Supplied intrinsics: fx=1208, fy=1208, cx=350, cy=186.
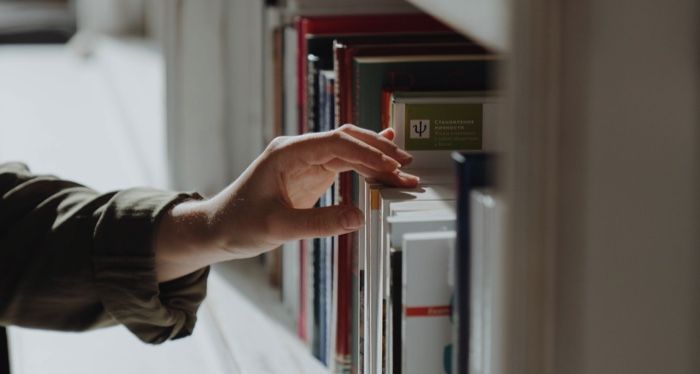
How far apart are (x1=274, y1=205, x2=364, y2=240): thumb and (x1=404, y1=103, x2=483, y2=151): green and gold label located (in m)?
0.07

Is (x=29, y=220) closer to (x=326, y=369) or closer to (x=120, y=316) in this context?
(x=120, y=316)

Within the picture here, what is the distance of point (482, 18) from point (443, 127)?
276 mm

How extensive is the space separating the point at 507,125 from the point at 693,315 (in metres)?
0.11

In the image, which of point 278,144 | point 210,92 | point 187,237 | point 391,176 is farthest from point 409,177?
point 210,92

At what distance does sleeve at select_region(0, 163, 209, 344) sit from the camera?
0.99 m

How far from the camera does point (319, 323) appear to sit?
3.76ft

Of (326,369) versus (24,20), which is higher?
(24,20)

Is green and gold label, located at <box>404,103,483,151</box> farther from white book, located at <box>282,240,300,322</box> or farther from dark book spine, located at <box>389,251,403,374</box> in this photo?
white book, located at <box>282,240,300,322</box>

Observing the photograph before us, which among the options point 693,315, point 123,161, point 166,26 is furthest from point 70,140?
point 693,315

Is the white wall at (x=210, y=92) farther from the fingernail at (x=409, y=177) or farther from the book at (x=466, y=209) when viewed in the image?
the book at (x=466, y=209)

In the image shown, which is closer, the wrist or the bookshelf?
the bookshelf

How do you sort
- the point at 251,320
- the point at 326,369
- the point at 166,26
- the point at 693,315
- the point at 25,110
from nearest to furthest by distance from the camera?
the point at 693,315 → the point at 326,369 → the point at 251,320 → the point at 166,26 → the point at 25,110

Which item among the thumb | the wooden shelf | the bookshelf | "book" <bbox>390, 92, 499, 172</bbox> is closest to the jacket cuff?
the thumb

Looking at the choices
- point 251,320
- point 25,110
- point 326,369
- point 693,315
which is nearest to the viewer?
point 693,315
